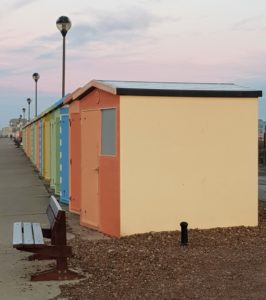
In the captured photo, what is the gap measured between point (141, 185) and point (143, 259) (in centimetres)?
200

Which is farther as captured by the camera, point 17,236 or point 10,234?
point 10,234

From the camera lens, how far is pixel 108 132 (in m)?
10.1

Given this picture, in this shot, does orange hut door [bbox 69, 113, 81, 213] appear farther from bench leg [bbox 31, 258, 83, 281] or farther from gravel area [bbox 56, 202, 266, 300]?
bench leg [bbox 31, 258, 83, 281]

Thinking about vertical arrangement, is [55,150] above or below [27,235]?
above

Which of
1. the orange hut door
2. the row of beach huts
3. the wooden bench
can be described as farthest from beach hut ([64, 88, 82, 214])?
the wooden bench

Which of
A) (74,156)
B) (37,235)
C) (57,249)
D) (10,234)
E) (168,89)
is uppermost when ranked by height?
(168,89)

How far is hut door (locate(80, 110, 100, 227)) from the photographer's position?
10586 mm

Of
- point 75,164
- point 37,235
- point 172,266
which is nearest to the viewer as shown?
point 37,235

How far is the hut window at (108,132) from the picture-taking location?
32.2 ft

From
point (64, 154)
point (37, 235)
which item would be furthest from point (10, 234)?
point (64, 154)

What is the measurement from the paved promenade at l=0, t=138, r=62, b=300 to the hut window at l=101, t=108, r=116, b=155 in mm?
2142

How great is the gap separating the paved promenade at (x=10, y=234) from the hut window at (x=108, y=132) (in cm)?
214

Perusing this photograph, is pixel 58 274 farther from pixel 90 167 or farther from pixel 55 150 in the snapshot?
pixel 55 150

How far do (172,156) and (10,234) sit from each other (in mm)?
3029
